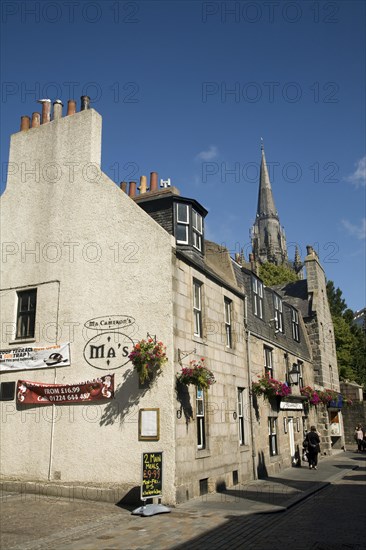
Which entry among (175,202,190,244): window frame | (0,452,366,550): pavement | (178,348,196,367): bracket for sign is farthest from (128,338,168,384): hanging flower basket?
(175,202,190,244): window frame

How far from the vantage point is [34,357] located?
1509 centimetres

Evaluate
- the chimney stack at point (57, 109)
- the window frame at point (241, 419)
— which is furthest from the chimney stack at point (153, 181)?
the window frame at point (241, 419)

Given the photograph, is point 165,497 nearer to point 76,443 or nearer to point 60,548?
point 76,443

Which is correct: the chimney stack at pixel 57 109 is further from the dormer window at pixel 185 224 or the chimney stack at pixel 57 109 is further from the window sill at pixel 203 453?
the window sill at pixel 203 453

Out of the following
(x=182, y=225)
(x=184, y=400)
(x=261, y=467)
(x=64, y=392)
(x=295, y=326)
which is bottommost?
(x=261, y=467)

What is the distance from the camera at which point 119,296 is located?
14266 millimetres

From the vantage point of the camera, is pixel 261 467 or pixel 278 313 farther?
pixel 278 313

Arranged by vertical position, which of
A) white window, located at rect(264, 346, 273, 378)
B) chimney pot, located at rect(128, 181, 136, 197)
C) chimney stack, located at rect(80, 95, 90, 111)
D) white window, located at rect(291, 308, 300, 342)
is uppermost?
chimney stack, located at rect(80, 95, 90, 111)

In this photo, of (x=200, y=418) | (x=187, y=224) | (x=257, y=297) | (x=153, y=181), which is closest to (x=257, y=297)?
(x=257, y=297)

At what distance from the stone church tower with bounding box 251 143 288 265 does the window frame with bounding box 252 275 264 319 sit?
89.1 metres

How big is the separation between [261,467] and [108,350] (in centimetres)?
839

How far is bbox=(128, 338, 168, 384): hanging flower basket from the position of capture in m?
12.5

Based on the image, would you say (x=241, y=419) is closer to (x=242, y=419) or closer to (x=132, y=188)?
(x=242, y=419)

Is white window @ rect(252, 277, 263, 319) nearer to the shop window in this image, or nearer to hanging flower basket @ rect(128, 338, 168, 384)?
hanging flower basket @ rect(128, 338, 168, 384)
